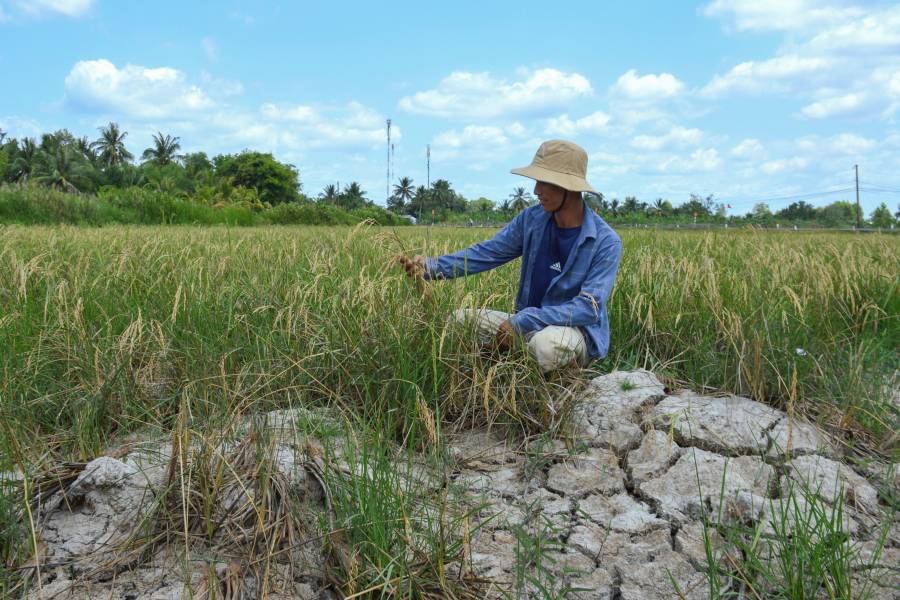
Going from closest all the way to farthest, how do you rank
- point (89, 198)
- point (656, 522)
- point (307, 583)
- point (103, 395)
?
point (307, 583) → point (656, 522) → point (103, 395) → point (89, 198)

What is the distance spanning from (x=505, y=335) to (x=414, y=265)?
534 millimetres

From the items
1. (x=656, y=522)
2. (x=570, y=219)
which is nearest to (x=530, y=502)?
(x=656, y=522)

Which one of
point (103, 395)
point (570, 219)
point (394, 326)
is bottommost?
point (103, 395)

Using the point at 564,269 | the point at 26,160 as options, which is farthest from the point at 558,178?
the point at 26,160

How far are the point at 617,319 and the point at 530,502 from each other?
158cm

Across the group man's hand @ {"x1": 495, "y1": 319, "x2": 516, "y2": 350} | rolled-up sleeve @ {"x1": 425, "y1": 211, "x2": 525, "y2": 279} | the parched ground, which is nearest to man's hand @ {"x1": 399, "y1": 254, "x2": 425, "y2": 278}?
rolled-up sleeve @ {"x1": 425, "y1": 211, "x2": 525, "y2": 279}

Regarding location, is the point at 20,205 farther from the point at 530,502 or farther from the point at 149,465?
the point at 530,502

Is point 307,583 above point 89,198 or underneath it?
underneath

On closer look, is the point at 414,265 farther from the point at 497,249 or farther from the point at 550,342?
the point at 550,342

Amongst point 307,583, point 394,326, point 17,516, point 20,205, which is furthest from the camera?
point 20,205

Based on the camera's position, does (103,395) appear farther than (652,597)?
Yes

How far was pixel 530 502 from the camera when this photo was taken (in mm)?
2201

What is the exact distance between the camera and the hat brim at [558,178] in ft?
9.43

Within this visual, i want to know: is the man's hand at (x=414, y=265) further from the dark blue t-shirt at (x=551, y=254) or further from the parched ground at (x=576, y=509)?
the parched ground at (x=576, y=509)
